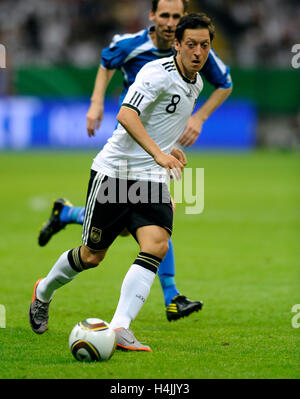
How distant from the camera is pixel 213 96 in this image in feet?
20.9

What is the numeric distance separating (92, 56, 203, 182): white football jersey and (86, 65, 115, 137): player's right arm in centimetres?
101

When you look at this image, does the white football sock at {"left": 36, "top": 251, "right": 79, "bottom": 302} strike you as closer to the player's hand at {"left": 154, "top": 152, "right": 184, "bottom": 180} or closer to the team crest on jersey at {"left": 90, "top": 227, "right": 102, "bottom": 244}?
the team crest on jersey at {"left": 90, "top": 227, "right": 102, "bottom": 244}

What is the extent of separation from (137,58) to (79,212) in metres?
1.53

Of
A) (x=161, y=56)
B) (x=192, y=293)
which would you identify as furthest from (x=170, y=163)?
(x=192, y=293)

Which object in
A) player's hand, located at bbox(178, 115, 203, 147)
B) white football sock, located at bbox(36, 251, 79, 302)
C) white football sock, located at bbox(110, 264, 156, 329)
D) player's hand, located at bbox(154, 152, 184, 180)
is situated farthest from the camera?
player's hand, located at bbox(178, 115, 203, 147)

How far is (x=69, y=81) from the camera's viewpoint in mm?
25281

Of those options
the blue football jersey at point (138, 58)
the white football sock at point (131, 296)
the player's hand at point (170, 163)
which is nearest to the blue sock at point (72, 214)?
the blue football jersey at point (138, 58)

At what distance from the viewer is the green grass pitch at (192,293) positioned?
451 centimetres

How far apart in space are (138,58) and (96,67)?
753 inches

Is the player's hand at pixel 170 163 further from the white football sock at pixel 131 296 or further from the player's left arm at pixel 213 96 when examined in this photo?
the player's left arm at pixel 213 96

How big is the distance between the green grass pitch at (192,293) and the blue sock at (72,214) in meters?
A: 0.65

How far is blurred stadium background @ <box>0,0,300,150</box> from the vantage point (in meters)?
24.7

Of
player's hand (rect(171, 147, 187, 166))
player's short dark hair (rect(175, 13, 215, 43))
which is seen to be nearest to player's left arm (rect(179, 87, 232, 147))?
player's hand (rect(171, 147, 187, 166))

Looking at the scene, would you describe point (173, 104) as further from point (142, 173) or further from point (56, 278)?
point (56, 278)
